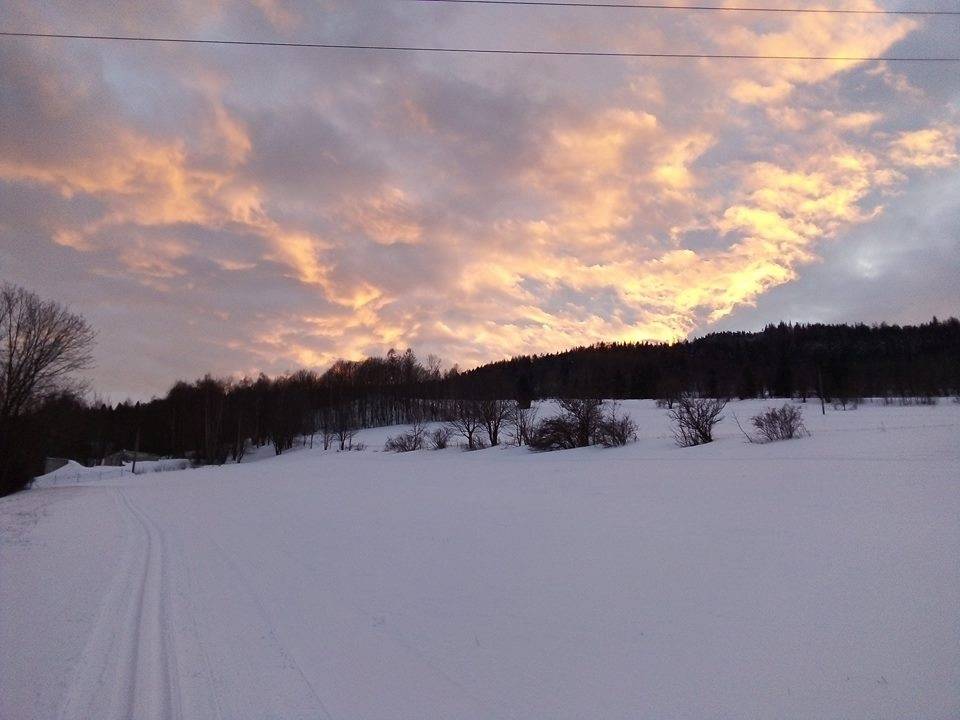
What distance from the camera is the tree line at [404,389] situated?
120 ft

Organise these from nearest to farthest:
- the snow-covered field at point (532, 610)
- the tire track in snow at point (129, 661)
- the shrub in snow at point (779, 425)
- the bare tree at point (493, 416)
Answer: the tire track in snow at point (129, 661) → the snow-covered field at point (532, 610) → the shrub in snow at point (779, 425) → the bare tree at point (493, 416)

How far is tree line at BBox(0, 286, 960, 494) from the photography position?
36688 mm

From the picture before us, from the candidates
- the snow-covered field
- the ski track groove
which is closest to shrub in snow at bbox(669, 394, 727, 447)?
the snow-covered field

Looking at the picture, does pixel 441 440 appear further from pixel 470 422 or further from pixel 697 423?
pixel 697 423

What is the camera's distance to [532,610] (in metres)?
6.53

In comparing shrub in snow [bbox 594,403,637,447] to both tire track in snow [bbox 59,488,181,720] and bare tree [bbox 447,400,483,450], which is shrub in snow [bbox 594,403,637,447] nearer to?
bare tree [bbox 447,400,483,450]

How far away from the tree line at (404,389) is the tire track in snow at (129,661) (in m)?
25.6

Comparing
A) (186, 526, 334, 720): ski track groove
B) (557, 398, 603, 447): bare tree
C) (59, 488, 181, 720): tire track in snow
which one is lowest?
(186, 526, 334, 720): ski track groove

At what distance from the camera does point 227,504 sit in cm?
1916

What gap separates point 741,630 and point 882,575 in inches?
90.3

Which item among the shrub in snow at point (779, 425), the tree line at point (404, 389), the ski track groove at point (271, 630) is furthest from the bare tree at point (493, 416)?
the ski track groove at point (271, 630)

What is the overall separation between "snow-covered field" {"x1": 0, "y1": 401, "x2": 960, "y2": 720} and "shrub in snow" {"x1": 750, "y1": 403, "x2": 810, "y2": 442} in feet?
23.5

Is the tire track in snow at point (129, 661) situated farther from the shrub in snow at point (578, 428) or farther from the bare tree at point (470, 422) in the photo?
the bare tree at point (470, 422)

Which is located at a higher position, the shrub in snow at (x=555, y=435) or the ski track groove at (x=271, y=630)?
the shrub in snow at (x=555, y=435)
